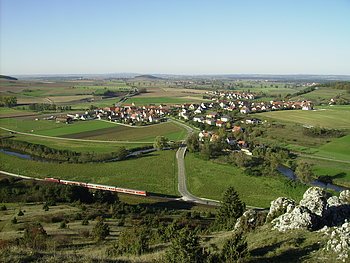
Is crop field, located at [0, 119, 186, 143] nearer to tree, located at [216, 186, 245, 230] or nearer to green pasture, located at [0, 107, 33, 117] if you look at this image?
green pasture, located at [0, 107, 33, 117]

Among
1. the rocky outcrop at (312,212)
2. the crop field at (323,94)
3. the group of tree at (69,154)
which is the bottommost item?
the group of tree at (69,154)

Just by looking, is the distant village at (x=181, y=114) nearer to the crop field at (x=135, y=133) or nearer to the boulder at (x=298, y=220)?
the crop field at (x=135, y=133)

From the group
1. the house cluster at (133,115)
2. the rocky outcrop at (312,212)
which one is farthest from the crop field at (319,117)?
the rocky outcrop at (312,212)

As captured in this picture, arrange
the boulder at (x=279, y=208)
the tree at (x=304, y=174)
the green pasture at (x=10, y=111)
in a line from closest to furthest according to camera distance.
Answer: the boulder at (x=279, y=208) < the tree at (x=304, y=174) < the green pasture at (x=10, y=111)

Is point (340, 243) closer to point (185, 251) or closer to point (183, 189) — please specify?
point (185, 251)

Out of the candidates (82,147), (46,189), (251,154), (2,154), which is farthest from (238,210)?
(2,154)

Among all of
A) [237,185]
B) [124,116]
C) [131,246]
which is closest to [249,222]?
[131,246]
